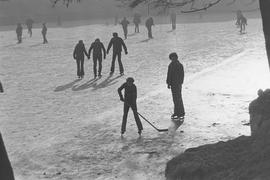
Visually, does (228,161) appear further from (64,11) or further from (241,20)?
(64,11)

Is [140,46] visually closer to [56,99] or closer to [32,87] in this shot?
[32,87]

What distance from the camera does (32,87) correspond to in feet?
53.8

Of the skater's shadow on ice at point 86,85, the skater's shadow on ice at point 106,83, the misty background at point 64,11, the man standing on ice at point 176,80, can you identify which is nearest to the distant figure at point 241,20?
the skater's shadow on ice at point 106,83

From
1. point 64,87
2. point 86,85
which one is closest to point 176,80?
point 86,85

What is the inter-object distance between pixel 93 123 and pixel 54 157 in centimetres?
243

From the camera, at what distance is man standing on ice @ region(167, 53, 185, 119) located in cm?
1088

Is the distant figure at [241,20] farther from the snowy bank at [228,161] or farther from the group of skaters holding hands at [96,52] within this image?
the snowy bank at [228,161]

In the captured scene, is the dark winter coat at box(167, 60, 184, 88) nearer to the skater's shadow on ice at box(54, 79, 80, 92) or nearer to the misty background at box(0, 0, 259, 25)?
the skater's shadow on ice at box(54, 79, 80, 92)

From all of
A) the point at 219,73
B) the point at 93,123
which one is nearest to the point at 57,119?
the point at 93,123

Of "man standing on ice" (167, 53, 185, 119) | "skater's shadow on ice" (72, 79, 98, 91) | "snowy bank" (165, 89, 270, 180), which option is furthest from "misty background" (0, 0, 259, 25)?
"snowy bank" (165, 89, 270, 180)

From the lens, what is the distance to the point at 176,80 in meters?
11.0

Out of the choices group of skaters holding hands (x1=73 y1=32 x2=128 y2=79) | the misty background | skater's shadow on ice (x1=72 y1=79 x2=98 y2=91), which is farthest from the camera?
the misty background

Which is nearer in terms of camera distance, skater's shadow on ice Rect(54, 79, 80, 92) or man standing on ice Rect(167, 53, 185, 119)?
man standing on ice Rect(167, 53, 185, 119)

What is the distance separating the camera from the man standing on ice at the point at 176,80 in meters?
10.9
